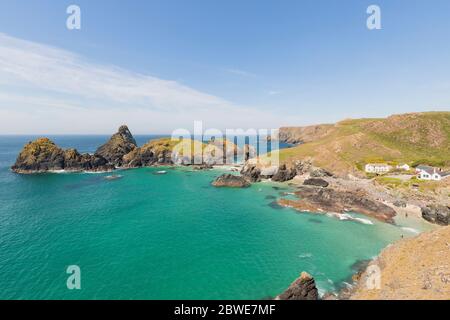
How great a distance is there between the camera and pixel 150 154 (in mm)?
130875


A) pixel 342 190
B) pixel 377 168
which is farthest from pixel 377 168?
pixel 342 190

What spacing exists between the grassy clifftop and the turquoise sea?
59.0 metres

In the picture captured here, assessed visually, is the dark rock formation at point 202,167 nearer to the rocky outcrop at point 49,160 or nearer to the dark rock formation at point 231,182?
the dark rock formation at point 231,182

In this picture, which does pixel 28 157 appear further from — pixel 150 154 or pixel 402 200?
pixel 402 200

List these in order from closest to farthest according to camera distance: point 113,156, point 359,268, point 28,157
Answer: point 359,268 < point 28,157 < point 113,156

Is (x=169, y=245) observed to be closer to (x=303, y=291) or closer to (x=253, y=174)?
(x=303, y=291)

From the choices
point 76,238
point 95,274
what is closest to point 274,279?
point 95,274

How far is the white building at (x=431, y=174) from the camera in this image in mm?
71500

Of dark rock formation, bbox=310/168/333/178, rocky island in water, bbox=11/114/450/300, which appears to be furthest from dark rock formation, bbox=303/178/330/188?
dark rock formation, bbox=310/168/333/178

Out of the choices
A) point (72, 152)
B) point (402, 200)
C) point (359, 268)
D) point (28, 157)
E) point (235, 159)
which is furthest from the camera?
point (235, 159)

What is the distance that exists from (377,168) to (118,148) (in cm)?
13602

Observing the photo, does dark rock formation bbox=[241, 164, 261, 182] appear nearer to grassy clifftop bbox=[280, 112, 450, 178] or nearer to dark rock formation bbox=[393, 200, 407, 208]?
grassy clifftop bbox=[280, 112, 450, 178]
